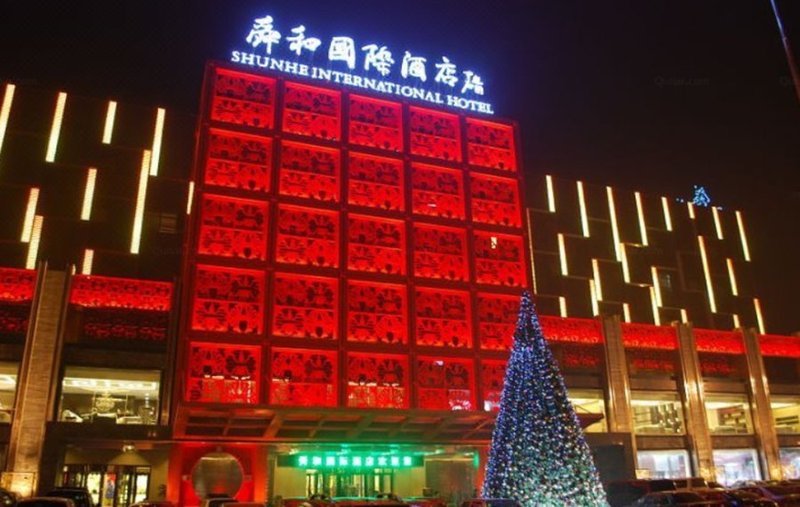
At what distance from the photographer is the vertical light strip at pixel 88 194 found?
30531 millimetres

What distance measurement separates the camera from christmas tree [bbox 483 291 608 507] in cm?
1831

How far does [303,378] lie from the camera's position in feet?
92.4

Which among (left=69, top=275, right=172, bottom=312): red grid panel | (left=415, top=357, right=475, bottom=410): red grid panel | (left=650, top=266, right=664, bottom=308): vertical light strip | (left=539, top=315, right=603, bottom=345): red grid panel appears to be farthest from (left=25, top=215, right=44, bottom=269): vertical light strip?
(left=650, top=266, right=664, bottom=308): vertical light strip

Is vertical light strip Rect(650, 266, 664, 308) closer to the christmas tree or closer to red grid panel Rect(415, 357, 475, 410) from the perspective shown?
red grid panel Rect(415, 357, 475, 410)

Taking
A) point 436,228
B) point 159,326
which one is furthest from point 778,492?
point 159,326

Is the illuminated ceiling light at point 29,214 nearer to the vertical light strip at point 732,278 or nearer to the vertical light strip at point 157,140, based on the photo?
the vertical light strip at point 157,140

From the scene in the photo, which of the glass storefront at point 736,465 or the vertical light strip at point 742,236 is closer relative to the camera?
the glass storefront at point 736,465

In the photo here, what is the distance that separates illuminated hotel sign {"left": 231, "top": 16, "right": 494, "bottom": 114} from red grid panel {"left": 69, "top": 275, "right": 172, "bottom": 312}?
11465mm

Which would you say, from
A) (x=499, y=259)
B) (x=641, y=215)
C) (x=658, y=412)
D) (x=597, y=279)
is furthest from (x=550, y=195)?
(x=658, y=412)

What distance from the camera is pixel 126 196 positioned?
31.6 m

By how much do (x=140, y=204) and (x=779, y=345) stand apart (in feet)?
120

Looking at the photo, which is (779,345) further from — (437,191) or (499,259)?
(437,191)

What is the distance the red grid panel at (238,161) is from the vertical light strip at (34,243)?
724 centimetres

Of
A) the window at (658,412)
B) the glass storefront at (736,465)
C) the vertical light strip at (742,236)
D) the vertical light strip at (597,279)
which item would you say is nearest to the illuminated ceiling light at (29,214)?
the vertical light strip at (597,279)
